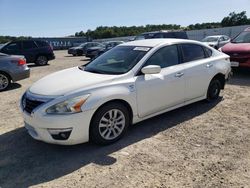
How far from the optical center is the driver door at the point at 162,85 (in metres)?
4.68

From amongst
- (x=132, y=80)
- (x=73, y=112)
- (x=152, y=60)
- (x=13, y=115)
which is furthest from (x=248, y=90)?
(x=13, y=115)

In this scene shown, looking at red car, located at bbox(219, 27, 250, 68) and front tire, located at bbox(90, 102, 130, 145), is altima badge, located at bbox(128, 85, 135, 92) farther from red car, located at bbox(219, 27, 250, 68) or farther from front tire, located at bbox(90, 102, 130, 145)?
red car, located at bbox(219, 27, 250, 68)

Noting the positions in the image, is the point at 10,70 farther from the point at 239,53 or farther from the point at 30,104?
the point at 239,53

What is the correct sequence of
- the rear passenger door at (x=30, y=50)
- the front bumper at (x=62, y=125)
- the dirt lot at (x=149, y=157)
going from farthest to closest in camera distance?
the rear passenger door at (x=30, y=50) < the front bumper at (x=62, y=125) < the dirt lot at (x=149, y=157)

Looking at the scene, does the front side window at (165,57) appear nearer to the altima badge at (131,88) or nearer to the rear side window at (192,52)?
the rear side window at (192,52)

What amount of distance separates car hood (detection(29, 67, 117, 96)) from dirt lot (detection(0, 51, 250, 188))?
0.92m

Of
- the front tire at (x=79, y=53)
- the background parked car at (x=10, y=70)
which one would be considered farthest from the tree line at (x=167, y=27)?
the background parked car at (x=10, y=70)

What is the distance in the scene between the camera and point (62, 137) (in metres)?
3.97

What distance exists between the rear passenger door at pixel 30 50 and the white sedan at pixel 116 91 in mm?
12322

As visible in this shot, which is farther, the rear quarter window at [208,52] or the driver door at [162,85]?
the rear quarter window at [208,52]

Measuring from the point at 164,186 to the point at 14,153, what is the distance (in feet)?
7.91

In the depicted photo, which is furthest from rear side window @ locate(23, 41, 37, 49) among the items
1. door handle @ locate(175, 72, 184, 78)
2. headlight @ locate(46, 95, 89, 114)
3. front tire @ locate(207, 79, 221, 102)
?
headlight @ locate(46, 95, 89, 114)

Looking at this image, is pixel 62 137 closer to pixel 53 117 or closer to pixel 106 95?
pixel 53 117

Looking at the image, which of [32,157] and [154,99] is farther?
[154,99]
